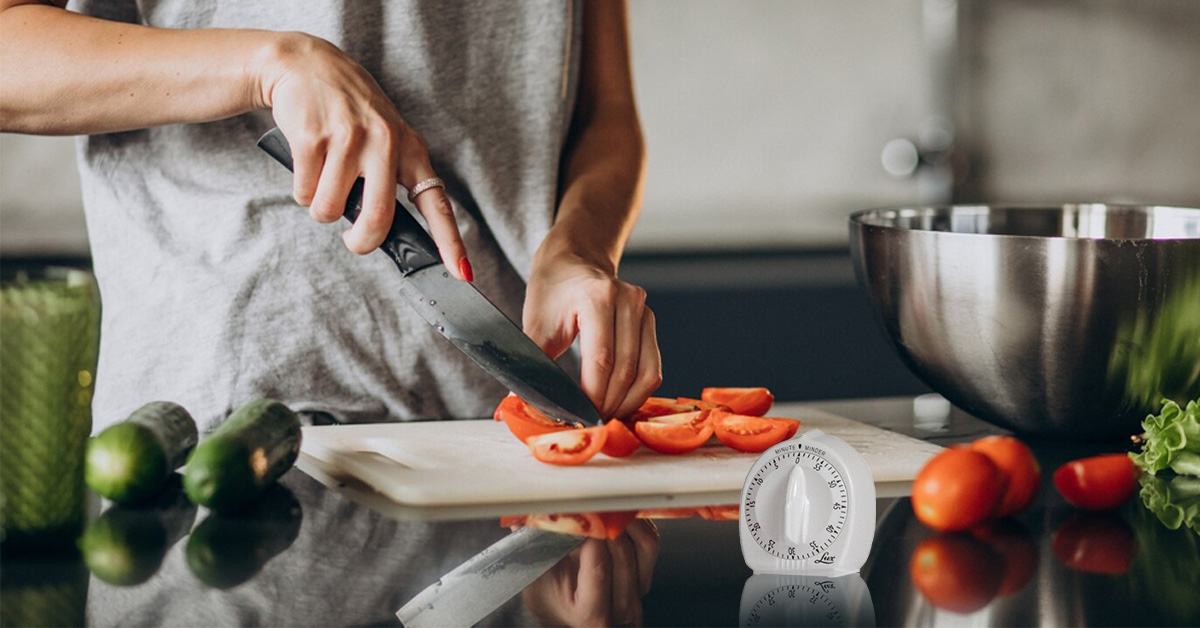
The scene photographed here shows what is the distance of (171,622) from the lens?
0.72m

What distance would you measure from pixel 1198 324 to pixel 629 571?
630mm

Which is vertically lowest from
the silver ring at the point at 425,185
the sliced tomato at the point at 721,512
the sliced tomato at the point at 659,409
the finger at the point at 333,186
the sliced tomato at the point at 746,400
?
the sliced tomato at the point at 746,400

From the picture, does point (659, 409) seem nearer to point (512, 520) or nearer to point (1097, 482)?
point (512, 520)

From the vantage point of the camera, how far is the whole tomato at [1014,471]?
3.16 feet

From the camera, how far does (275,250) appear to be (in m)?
1.42

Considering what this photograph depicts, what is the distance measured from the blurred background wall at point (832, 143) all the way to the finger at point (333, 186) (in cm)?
162

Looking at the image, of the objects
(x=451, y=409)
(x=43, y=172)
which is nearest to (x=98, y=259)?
(x=451, y=409)

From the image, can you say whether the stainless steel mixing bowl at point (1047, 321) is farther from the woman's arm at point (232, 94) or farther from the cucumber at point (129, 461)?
the cucumber at point (129, 461)

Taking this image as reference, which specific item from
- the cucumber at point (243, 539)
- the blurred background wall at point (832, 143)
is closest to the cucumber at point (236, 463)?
the cucumber at point (243, 539)

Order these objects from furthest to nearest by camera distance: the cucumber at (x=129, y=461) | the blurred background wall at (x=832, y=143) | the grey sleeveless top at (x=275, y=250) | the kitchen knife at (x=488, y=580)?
the blurred background wall at (x=832, y=143)
the grey sleeveless top at (x=275, y=250)
the cucumber at (x=129, y=461)
the kitchen knife at (x=488, y=580)

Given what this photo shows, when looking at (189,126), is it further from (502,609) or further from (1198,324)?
(1198,324)

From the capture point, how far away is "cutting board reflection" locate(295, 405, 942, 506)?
105 centimetres

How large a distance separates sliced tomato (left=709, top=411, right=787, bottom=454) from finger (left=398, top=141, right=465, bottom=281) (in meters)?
0.29

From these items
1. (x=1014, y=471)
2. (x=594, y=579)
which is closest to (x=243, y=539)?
(x=594, y=579)
